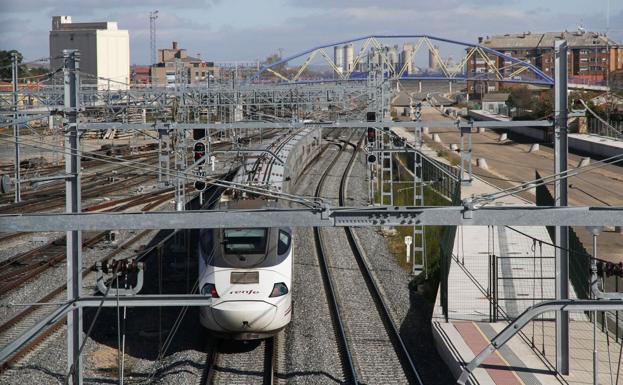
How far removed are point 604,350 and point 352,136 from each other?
4422 centimetres

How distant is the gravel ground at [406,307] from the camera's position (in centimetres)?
1059

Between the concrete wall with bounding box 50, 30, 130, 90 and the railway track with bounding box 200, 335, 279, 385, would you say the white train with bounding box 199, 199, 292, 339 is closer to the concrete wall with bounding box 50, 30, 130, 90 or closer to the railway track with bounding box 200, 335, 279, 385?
the railway track with bounding box 200, 335, 279, 385

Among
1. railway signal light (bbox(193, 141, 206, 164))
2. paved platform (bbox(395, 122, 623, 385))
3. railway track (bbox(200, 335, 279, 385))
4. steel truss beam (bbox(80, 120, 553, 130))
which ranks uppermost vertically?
steel truss beam (bbox(80, 120, 553, 130))

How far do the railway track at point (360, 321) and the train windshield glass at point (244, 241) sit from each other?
1.79 m

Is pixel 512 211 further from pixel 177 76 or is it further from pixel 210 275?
pixel 177 76

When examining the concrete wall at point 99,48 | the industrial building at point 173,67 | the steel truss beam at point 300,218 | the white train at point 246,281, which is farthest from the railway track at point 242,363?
the industrial building at point 173,67

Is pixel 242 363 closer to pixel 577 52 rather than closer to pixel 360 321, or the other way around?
pixel 360 321

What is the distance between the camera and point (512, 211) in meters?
6.67

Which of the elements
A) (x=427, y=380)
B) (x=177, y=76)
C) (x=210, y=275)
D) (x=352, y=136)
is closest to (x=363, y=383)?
(x=427, y=380)

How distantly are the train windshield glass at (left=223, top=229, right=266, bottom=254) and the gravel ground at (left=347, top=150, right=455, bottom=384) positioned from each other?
2483mm

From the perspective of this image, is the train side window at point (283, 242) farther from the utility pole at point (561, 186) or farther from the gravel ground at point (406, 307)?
the utility pole at point (561, 186)

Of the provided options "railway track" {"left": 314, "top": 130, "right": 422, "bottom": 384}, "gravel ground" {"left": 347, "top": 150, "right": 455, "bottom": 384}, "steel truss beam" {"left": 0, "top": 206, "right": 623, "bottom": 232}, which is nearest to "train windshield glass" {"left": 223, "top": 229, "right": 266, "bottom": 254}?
"railway track" {"left": 314, "top": 130, "right": 422, "bottom": 384}

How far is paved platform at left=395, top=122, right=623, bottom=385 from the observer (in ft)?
Answer: 33.1

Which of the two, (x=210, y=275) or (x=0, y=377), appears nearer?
(x=0, y=377)
